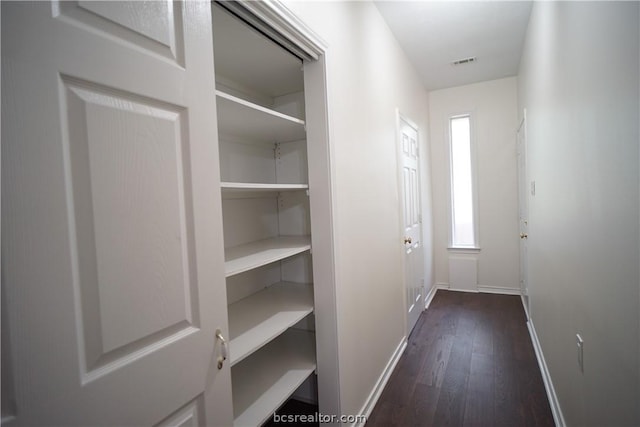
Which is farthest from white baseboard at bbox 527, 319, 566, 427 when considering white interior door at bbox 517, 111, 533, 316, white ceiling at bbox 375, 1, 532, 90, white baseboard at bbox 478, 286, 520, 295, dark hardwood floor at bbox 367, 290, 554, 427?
white ceiling at bbox 375, 1, 532, 90

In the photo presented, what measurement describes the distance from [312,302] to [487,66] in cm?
347

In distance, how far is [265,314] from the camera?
1647 mm

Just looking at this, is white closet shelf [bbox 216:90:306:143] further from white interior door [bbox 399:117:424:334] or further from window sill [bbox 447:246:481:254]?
window sill [bbox 447:246:481:254]

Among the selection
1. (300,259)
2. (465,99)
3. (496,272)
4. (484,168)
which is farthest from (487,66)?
(300,259)

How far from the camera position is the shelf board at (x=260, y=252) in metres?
1.30

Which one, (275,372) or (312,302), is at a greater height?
(312,302)

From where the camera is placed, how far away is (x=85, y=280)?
26.7 inches

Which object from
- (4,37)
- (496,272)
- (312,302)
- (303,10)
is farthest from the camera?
(496,272)

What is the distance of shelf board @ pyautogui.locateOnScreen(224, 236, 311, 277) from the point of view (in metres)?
1.30

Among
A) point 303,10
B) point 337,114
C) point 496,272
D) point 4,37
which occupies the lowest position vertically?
point 496,272

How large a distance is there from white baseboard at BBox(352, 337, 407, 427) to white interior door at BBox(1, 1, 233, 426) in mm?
1266

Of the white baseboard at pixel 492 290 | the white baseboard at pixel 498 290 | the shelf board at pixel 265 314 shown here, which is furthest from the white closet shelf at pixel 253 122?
the white baseboard at pixel 498 290

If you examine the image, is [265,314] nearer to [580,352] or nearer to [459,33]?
[580,352]

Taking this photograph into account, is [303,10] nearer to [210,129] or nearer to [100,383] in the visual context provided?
[210,129]
